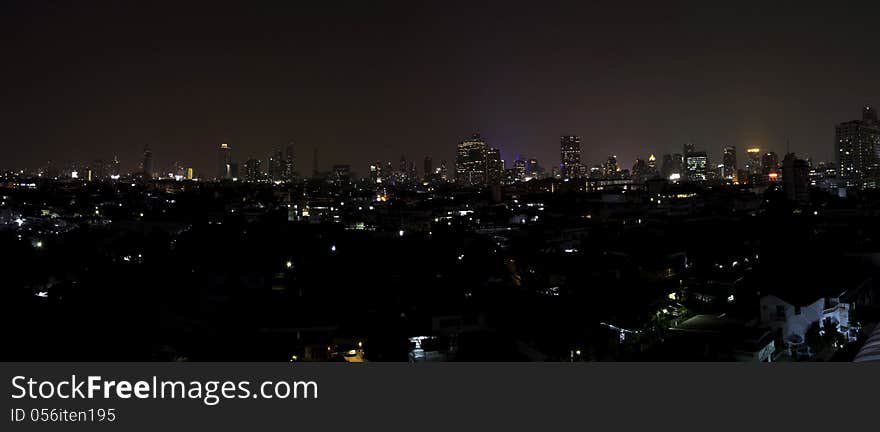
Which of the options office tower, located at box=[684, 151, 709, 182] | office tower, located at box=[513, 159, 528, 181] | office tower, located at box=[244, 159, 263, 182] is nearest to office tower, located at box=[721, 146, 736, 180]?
office tower, located at box=[684, 151, 709, 182]

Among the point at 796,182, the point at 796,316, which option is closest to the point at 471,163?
the point at 796,182

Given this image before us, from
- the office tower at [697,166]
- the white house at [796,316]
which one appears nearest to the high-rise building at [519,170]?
the office tower at [697,166]

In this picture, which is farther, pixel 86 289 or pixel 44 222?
pixel 44 222

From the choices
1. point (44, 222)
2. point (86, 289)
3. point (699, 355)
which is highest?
point (44, 222)

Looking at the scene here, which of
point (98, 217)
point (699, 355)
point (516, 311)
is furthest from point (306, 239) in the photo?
point (98, 217)

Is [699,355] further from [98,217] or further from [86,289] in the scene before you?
[98,217]

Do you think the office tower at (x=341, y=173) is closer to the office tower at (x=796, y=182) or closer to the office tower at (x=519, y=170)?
the office tower at (x=519, y=170)

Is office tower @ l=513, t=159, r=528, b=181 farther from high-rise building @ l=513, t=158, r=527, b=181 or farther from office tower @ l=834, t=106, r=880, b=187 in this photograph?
office tower @ l=834, t=106, r=880, b=187
